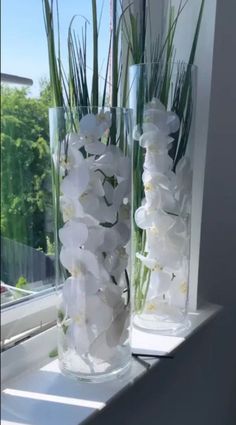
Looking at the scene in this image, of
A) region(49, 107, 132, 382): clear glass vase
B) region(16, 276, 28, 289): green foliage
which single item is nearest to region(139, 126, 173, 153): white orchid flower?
region(49, 107, 132, 382): clear glass vase

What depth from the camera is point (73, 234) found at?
62cm

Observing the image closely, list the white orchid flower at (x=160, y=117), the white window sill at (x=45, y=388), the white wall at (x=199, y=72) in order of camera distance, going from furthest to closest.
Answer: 1. the white wall at (x=199, y=72)
2. the white orchid flower at (x=160, y=117)
3. the white window sill at (x=45, y=388)

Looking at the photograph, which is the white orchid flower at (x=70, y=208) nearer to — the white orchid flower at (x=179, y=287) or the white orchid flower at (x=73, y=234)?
the white orchid flower at (x=73, y=234)

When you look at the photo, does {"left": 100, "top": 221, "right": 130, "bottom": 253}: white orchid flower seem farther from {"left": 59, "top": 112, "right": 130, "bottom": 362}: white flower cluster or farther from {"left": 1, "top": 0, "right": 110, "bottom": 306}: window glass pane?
{"left": 1, "top": 0, "right": 110, "bottom": 306}: window glass pane

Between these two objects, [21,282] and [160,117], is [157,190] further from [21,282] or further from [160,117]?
[21,282]

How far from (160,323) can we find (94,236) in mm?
344

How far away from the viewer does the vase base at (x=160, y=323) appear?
865 millimetres

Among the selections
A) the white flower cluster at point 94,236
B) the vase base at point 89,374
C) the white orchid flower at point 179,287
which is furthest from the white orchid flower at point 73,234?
the white orchid flower at point 179,287

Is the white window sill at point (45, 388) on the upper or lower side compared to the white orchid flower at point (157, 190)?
lower

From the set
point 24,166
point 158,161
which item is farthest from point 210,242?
point 24,166

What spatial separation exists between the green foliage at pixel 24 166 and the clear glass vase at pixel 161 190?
0.20 meters

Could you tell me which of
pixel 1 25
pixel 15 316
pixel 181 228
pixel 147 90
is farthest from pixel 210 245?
pixel 1 25

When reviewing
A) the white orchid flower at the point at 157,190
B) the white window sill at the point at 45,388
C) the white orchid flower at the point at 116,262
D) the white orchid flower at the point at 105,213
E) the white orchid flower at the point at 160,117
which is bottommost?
the white window sill at the point at 45,388

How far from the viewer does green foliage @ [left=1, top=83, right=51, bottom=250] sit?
62 cm
